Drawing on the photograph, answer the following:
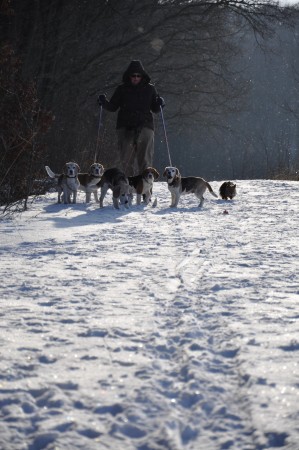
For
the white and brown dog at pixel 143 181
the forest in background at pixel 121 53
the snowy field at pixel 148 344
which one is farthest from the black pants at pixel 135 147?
the snowy field at pixel 148 344

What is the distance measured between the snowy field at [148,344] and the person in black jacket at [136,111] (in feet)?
19.9

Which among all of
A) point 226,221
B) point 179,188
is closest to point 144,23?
point 179,188

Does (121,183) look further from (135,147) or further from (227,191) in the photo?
(227,191)

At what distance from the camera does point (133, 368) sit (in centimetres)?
353

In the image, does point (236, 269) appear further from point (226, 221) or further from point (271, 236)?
point (226, 221)

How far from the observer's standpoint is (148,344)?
3.91 metres

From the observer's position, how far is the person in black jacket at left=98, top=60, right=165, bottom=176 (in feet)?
44.6

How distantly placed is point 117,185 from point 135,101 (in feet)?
7.71

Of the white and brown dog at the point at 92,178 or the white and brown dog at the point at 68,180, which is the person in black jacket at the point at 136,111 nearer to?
the white and brown dog at the point at 92,178

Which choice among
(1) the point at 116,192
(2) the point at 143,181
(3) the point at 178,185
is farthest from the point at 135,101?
(1) the point at 116,192

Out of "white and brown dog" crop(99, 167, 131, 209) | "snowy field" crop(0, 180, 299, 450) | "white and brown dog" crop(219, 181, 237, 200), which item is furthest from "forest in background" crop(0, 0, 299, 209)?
"snowy field" crop(0, 180, 299, 450)

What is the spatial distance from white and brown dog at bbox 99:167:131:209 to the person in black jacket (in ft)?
5.98

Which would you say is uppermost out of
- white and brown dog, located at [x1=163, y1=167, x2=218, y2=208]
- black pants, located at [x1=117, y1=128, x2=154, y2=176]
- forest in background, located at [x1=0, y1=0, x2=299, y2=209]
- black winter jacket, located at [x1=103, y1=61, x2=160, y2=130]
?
forest in background, located at [x1=0, y1=0, x2=299, y2=209]

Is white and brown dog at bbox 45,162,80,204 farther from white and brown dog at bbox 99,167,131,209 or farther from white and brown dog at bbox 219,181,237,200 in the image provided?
white and brown dog at bbox 219,181,237,200
